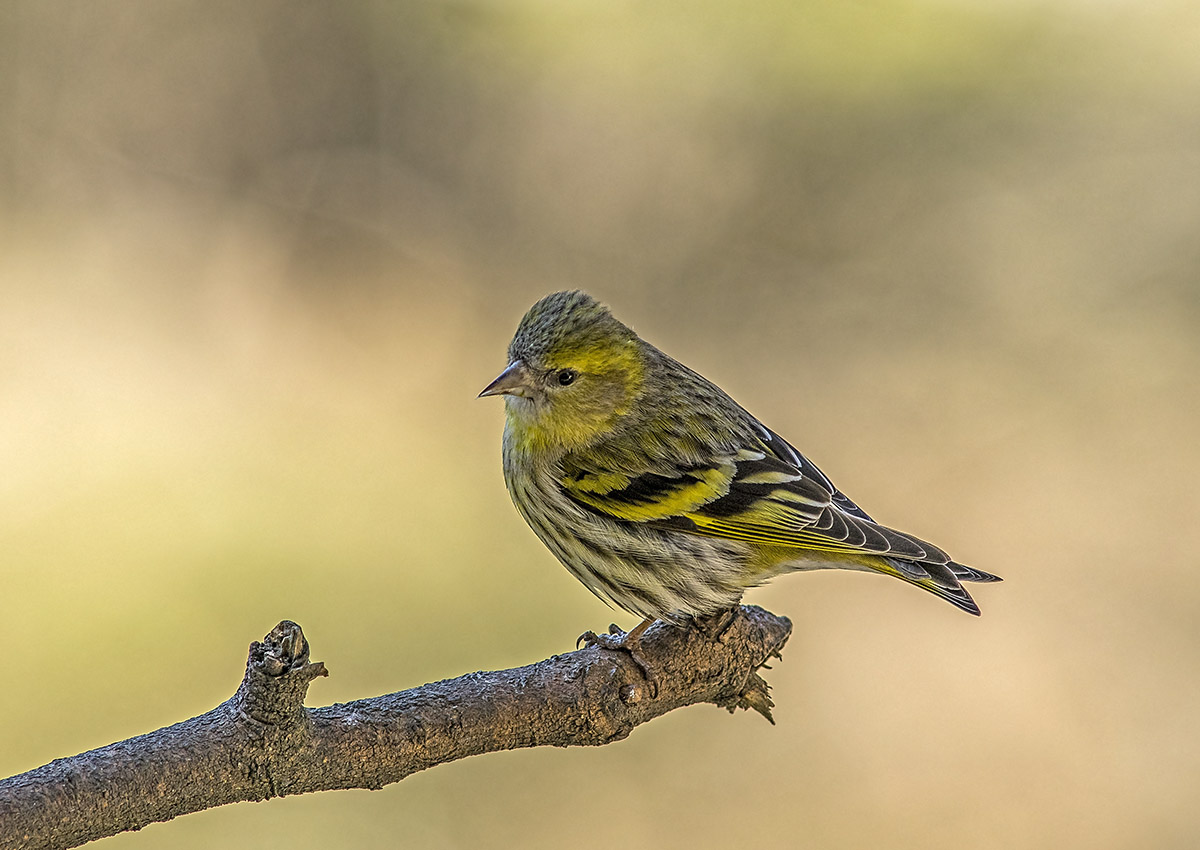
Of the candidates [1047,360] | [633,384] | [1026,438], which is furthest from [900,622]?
[633,384]

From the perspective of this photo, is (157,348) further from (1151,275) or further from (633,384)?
(1151,275)

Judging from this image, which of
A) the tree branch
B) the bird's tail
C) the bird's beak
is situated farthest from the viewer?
the bird's beak

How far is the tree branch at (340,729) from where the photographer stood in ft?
7.57

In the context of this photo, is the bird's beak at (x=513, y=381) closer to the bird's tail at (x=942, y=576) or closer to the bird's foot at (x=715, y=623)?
the bird's foot at (x=715, y=623)

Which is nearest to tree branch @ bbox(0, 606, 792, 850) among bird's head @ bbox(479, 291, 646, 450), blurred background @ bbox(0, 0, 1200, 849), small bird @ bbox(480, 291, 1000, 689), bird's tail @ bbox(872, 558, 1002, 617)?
small bird @ bbox(480, 291, 1000, 689)

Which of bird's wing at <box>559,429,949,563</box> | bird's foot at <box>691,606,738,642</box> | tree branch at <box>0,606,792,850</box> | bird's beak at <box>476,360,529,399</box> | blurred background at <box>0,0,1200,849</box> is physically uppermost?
blurred background at <box>0,0,1200,849</box>

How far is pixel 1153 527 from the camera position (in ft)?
22.9

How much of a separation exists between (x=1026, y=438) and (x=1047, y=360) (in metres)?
0.62

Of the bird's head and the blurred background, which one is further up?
the blurred background

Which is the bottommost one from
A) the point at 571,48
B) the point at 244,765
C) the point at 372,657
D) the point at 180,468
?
the point at 244,765

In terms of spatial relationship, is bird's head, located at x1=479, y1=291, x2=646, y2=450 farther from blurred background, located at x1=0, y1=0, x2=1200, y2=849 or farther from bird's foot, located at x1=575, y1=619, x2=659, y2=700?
blurred background, located at x1=0, y1=0, x2=1200, y2=849

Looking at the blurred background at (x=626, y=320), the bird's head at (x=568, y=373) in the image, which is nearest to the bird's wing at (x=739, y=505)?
the bird's head at (x=568, y=373)

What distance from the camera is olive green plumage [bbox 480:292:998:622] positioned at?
341 cm

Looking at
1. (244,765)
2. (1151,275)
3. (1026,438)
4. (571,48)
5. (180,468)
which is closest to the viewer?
(244,765)
